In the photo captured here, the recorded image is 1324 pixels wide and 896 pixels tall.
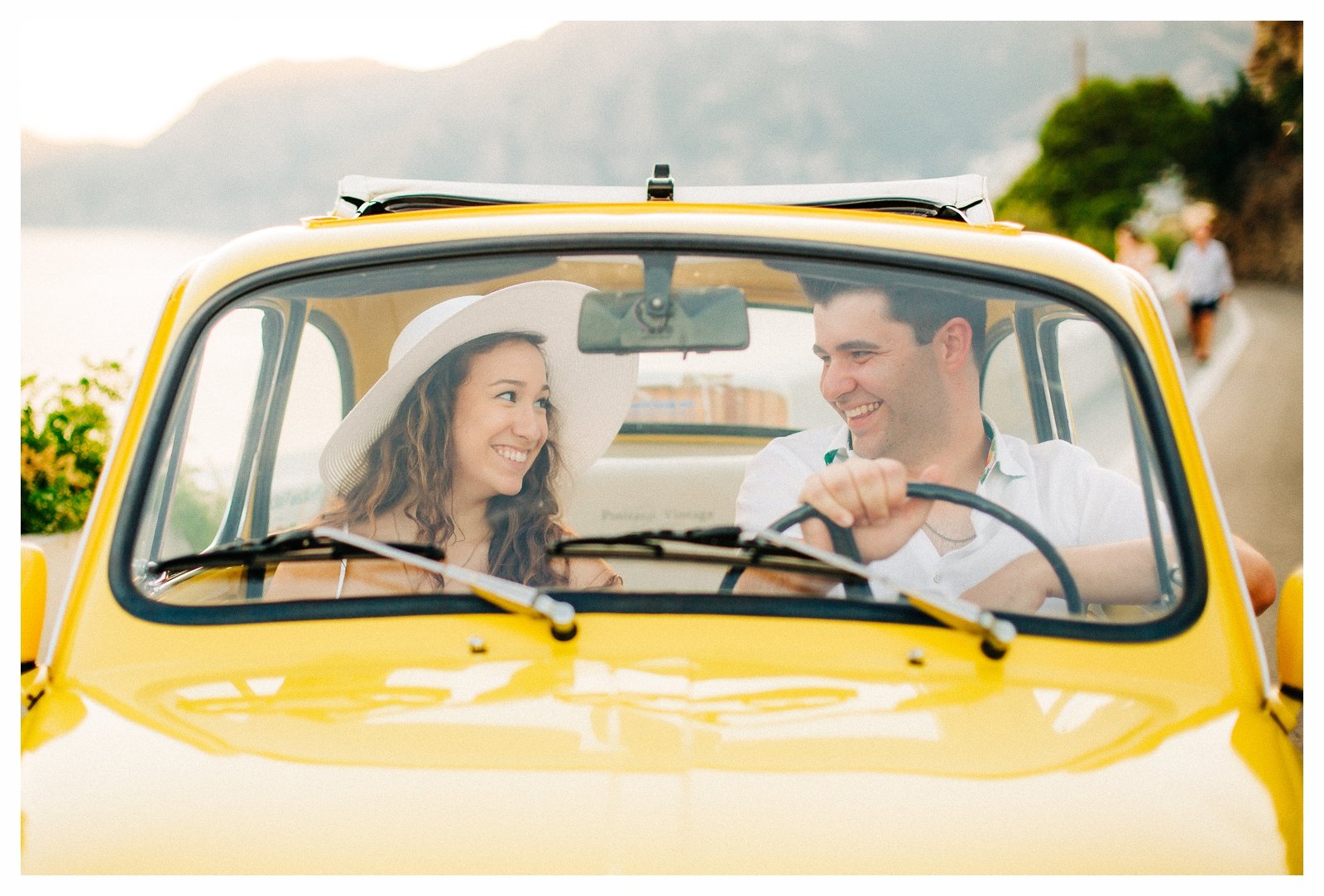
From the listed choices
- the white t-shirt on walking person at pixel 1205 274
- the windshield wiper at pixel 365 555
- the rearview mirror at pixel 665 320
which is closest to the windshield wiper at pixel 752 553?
the windshield wiper at pixel 365 555

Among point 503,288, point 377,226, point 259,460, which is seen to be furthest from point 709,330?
point 259,460

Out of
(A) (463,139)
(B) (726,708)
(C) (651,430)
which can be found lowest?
(B) (726,708)

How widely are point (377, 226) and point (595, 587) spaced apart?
75 centimetres

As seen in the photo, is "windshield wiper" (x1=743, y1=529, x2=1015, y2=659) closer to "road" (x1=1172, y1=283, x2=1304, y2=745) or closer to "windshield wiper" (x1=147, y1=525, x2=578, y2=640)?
"windshield wiper" (x1=147, y1=525, x2=578, y2=640)

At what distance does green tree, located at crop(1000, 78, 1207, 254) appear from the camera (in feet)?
147

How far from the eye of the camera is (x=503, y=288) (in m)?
2.15

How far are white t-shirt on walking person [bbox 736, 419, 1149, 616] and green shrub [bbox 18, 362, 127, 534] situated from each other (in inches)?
207

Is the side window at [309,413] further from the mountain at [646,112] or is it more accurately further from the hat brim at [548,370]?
the mountain at [646,112]

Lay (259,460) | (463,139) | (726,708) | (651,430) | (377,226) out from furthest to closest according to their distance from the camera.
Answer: (463,139)
(651,430)
(259,460)
(377,226)
(726,708)

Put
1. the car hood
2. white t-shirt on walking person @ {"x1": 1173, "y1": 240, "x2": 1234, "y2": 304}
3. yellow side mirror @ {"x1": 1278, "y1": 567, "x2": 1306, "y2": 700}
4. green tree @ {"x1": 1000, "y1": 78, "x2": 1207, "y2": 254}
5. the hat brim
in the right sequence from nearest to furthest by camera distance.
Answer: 1. the car hood
2. yellow side mirror @ {"x1": 1278, "y1": 567, "x2": 1306, "y2": 700}
3. the hat brim
4. white t-shirt on walking person @ {"x1": 1173, "y1": 240, "x2": 1234, "y2": 304}
5. green tree @ {"x1": 1000, "y1": 78, "x2": 1207, "y2": 254}

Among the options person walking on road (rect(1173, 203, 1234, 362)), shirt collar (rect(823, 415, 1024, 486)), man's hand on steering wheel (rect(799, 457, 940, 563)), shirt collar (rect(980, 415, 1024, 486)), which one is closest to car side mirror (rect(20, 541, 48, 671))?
man's hand on steering wheel (rect(799, 457, 940, 563))

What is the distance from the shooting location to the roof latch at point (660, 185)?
2459 millimetres

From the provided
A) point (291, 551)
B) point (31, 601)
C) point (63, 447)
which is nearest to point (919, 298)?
point (291, 551)
